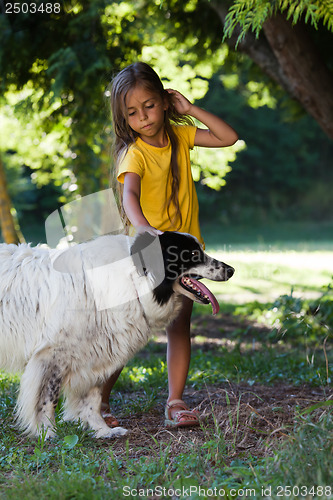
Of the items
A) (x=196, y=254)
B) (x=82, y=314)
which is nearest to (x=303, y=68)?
(x=196, y=254)

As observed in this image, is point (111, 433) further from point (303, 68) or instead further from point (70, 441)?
point (303, 68)

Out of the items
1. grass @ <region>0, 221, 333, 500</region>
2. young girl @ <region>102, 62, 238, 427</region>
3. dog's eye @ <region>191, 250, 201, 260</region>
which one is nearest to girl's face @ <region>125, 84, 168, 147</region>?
young girl @ <region>102, 62, 238, 427</region>

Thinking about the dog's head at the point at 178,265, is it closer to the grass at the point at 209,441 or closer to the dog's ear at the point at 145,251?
the dog's ear at the point at 145,251

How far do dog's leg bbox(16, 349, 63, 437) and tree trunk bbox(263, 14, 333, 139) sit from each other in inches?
130

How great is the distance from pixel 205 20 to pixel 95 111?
1.59 m

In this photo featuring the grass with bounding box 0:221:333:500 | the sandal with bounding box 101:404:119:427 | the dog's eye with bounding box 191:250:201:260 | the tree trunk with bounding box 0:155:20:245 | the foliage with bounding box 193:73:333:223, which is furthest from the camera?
the foliage with bounding box 193:73:333:223

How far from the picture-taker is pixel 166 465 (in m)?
2.74

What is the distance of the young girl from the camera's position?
3389 mm

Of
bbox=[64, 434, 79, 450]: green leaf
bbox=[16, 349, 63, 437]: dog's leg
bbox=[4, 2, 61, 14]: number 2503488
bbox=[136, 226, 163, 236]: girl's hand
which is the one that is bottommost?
bbox=[64, 434, 79, 450]: green leaf

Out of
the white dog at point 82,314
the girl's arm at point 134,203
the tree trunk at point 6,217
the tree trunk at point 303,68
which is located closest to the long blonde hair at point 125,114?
the girl's arm at point 134,203

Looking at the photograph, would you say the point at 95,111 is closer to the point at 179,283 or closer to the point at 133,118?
the point at 133,118

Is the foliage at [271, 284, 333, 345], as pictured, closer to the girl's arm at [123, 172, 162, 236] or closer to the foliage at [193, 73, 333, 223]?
the girl's arm at [123, 172, 162, 236]

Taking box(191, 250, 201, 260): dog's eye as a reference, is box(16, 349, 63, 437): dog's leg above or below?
below

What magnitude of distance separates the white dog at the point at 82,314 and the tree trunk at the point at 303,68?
8.61 feet
